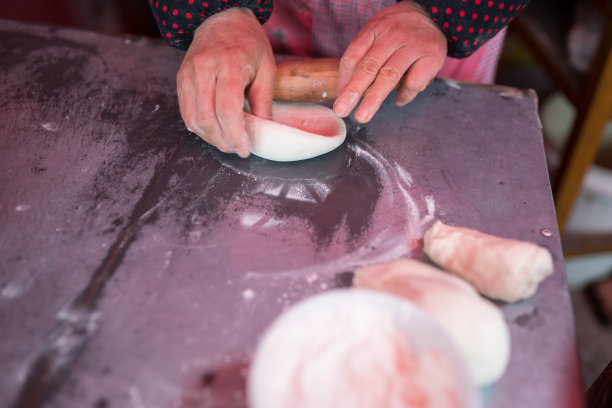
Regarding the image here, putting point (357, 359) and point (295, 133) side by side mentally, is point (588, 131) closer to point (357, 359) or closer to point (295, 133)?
point (295, 133)

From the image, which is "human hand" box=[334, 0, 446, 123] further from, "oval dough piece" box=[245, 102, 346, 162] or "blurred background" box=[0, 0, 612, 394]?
"blurred background" box=[0, 0, 612, 394]

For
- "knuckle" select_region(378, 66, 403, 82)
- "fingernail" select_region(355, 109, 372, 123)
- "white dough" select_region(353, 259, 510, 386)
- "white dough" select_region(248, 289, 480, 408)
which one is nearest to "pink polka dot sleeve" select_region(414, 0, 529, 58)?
"knuckle" select_region(378, 66, 403, 82)

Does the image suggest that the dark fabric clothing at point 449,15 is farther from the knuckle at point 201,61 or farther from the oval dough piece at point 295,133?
the oval dough piece at point 295,133

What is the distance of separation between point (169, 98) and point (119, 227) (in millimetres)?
422

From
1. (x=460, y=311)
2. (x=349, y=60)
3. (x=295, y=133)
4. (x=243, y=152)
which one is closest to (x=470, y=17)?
(x=349, y=60)

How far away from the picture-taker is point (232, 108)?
986mm

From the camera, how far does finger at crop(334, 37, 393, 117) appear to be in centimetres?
101

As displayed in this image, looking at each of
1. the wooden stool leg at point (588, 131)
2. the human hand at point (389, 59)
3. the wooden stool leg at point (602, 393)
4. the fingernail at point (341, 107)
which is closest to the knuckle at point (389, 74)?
the human hand at point (389, 59)

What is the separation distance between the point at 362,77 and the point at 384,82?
0.16 ft

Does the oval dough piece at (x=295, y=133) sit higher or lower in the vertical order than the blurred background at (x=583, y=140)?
higher

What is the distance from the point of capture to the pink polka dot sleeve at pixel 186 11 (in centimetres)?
115

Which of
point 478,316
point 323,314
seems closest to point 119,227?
point 323,314

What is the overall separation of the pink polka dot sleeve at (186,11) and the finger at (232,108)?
8.8 inches

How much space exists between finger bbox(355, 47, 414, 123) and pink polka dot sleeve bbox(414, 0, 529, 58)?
14 centimetres
